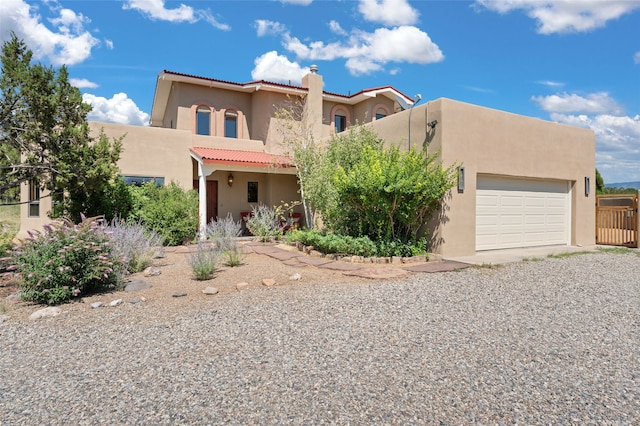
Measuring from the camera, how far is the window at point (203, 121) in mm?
18500

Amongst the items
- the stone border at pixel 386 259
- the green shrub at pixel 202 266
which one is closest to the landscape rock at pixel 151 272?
the green shrub at pixel 202 266

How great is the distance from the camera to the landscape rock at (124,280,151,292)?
24.3 ft

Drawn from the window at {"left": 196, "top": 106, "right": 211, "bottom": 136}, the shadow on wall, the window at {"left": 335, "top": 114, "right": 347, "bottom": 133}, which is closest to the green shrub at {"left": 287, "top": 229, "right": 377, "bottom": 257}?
the shadow on wall

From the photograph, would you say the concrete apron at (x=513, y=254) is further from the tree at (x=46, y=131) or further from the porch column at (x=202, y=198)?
the tree at (x=46, y=131)

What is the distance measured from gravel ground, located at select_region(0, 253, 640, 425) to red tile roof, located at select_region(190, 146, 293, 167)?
9.17 m

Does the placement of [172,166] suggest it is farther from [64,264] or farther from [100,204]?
[64,264]

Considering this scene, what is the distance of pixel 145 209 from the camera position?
1349cm

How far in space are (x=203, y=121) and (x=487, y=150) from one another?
12.8 meters

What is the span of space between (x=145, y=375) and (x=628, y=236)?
16.9 m

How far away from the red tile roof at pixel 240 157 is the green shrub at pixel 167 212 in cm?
177

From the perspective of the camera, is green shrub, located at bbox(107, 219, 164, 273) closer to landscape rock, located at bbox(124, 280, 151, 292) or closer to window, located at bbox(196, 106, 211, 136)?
landscape rock, located at bbox(124, 280, 151, 292)

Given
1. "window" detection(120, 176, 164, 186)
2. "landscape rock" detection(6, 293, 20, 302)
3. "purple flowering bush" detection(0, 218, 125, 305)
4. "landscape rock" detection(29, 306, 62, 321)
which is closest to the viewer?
"landscape rock" detection(29, 306, 62, 321)

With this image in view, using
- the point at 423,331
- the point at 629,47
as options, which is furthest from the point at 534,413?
the point at 629,47

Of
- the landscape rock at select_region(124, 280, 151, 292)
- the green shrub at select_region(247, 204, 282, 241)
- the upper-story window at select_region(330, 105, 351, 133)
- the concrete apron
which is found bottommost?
the landscape rock at select_region(124, 280, 151, 292)
